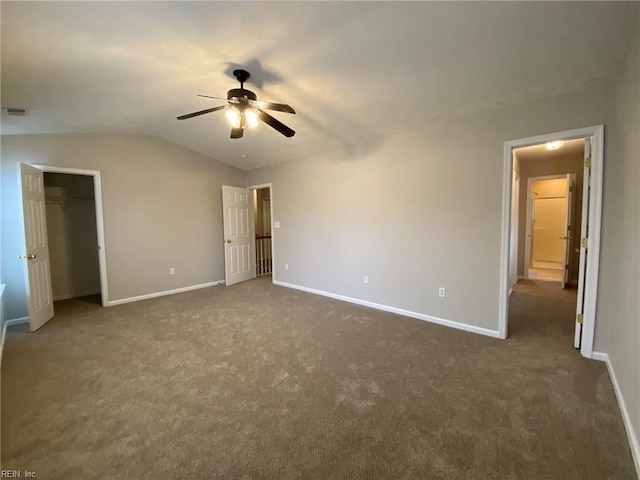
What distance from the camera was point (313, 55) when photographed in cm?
224

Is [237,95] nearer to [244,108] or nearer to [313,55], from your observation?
[244,108]

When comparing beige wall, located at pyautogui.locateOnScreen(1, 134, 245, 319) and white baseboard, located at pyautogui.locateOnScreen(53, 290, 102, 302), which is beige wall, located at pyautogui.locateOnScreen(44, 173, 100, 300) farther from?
beige wall, located at pyautogui.locateOnScreen(1, 134, 245, 319)

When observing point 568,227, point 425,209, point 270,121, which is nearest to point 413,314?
point 425,209

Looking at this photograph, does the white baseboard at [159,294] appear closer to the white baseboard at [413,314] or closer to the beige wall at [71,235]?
the beige wall at [71,235]

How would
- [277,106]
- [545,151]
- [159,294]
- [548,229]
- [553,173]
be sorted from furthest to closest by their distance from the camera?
[548,229], [553,173], [545,151], [159,294], [277,106]

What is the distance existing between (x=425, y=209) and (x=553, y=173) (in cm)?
400

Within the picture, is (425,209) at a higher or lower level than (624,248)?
higher

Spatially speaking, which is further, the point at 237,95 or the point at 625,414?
the point at 237,95

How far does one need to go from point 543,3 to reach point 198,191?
17.1 ft

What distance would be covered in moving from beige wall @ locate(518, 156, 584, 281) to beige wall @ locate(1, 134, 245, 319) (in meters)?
6.19

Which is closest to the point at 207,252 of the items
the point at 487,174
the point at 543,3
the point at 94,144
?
the point at 94,144

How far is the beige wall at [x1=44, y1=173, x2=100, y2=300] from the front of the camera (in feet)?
15.1

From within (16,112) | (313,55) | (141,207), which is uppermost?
(313,55)

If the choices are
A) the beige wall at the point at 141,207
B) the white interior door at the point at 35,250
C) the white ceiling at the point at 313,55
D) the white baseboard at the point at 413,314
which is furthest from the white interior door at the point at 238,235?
the white interior door at the point at 35,250
